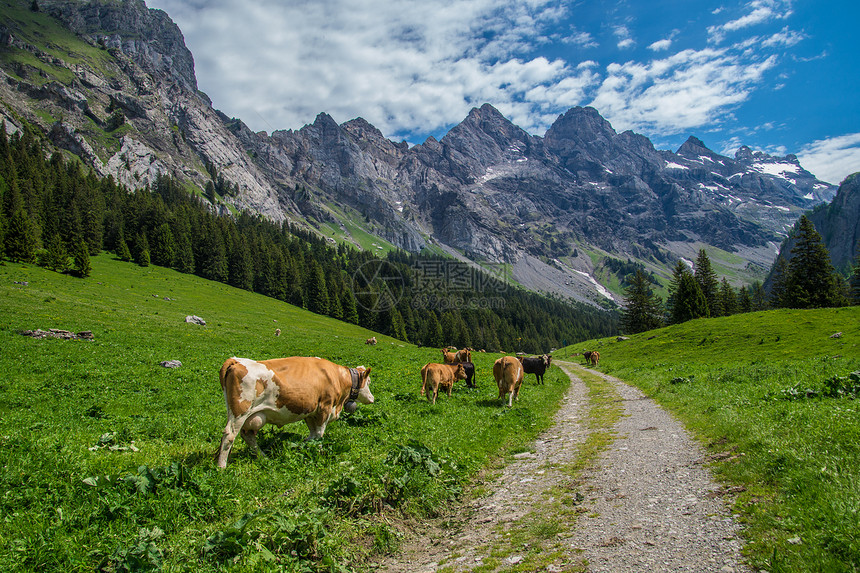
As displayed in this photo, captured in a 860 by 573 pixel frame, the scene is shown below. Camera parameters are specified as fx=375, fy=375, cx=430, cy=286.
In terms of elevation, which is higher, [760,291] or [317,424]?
[760,291]

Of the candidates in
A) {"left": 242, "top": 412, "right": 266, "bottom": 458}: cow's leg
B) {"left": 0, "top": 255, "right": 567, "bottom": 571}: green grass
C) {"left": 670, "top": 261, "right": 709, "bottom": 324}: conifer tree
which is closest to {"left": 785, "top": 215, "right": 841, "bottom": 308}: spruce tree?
{"left": 670, "top": 261, "right": 709, "bottom": 324}: conifer tree

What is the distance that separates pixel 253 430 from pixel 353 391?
3.68 m

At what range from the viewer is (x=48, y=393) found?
45.0 ft

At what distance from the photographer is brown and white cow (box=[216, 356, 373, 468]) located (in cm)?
780

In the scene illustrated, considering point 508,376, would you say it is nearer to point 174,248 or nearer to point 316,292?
point 316,292

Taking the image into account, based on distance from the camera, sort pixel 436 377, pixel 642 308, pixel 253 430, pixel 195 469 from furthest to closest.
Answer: pixel 642 308 < pixel 436 377 < pixel 253 430 < pixel 195 469

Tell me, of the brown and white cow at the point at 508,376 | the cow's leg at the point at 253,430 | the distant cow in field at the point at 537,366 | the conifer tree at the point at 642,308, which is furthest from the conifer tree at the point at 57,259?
the conifer tree at the point at 642,308

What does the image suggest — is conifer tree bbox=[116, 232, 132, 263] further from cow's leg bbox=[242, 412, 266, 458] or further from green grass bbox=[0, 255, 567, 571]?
cow's leg bbox=[242, 412, 266, 458]

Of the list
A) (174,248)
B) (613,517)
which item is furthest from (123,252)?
(613,517)

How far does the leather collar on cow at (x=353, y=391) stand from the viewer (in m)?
11.5

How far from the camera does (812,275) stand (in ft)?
189

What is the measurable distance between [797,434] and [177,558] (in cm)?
1173

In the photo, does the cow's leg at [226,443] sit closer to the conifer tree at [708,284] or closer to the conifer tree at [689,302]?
the conifer tree at [689,302]

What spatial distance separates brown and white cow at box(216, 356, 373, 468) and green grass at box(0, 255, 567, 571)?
1.80ft
